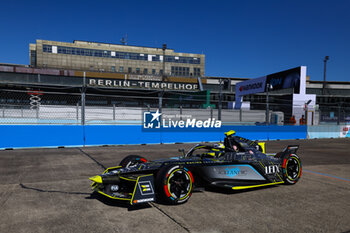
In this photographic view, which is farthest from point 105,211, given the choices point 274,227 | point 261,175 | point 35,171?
point 35,171

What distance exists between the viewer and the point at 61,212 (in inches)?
165

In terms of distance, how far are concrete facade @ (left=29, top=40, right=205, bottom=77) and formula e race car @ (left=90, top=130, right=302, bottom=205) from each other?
2321 inches

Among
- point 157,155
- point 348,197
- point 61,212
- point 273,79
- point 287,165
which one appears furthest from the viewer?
point 273,79

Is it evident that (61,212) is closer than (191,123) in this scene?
Yes

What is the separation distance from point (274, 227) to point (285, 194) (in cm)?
180

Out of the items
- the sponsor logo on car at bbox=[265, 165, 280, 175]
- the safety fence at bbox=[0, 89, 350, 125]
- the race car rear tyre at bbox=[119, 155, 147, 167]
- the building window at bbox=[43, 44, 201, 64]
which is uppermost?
the building window at bbox=[43, 44, 201, 64]

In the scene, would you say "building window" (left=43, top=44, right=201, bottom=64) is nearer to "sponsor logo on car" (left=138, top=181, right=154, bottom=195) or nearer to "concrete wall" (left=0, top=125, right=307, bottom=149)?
"concrete wall" (left=0, top=125, right=307, bottom=149)

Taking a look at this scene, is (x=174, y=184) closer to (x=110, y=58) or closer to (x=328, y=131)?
(x=328, y=131)

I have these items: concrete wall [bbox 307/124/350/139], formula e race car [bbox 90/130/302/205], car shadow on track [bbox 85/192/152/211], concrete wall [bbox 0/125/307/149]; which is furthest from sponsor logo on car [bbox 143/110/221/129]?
car shadow on track [bbox 85/192/152/211]

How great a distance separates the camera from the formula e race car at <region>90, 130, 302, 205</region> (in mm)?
4422

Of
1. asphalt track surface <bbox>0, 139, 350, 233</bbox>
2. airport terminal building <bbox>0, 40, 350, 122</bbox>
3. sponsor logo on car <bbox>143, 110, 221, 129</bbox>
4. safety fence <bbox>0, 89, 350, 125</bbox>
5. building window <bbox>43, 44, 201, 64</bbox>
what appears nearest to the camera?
asphalt track surface <bbox>0, 139, 350, 233</bbox>

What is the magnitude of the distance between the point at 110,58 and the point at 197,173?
65186 mm

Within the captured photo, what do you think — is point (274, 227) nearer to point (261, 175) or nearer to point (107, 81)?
point (261, 175)

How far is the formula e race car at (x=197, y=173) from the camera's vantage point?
4422 mm
